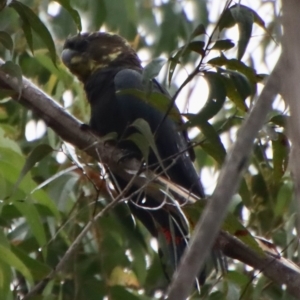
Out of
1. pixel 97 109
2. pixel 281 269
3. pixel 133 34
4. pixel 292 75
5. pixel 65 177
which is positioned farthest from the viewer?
pixel 133 34

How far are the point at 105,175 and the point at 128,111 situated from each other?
17.8 inches

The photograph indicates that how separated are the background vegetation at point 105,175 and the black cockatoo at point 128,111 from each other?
0.24 feet

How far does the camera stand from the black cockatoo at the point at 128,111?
1.89m

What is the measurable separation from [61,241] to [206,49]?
3.80 ft

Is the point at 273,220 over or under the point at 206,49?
under

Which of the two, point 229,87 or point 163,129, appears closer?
point 229,87

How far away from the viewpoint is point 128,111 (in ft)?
6.82

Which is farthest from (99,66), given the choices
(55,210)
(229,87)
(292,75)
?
(292,75)

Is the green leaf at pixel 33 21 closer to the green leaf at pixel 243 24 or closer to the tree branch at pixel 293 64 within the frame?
the green leaf at pixel 243 24

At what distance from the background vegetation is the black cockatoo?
0.24ft

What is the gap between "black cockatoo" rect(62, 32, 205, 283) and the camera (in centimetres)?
189

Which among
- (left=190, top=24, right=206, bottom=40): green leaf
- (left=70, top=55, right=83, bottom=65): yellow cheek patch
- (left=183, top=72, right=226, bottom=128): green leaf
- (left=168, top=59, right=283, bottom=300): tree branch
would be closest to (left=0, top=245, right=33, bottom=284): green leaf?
(left=183, top=72, right=226, bottom=128): green leaf

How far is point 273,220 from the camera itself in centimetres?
214

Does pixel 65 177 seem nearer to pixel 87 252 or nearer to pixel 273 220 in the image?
pixel 87 252
